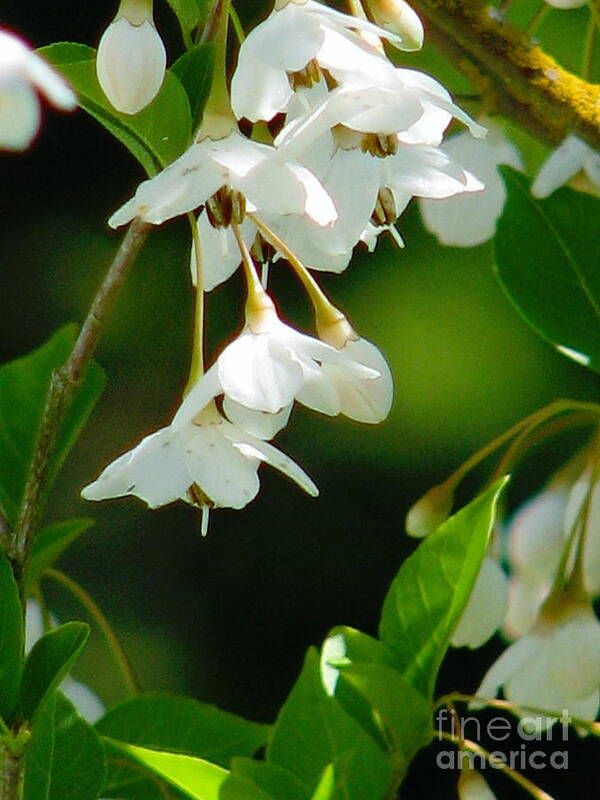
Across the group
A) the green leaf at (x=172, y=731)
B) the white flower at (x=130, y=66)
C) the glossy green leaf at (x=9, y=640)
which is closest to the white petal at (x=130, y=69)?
the white flower at (x=130, y=66)

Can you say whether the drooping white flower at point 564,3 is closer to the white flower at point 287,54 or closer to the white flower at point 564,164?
the white flower at point 564,164

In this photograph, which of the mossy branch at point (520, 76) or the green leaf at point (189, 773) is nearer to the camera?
the green leaf at point (189, 773)

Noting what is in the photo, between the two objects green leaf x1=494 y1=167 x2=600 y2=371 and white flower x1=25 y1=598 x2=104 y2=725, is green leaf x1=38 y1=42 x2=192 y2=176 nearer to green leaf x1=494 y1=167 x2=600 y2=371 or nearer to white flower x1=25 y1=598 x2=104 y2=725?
green leaf x1=494 y1=167 x2=600 y2=371

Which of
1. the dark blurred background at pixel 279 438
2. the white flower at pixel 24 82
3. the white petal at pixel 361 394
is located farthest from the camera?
the dark blurred background at pixel 279 438

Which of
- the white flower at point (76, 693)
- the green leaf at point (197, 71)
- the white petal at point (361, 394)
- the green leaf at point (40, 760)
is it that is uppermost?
the green leaf at point (197, 71)

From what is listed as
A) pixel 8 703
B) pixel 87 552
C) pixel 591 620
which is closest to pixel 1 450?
pixel 8 703

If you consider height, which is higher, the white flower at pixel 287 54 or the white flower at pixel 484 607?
the white flower at pixel 287 54

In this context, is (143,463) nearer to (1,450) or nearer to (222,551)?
(1,450)
